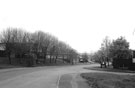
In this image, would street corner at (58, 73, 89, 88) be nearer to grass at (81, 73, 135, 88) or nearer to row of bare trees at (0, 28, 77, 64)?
grass at (81, 73, 135, 88)

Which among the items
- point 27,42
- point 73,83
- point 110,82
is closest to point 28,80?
point 73,83

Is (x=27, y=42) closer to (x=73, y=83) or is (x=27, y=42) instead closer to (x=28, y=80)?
(x=28, y=80)

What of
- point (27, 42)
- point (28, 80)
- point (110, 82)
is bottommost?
point (28, 80)

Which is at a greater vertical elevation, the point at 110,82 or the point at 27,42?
the point at 27,42

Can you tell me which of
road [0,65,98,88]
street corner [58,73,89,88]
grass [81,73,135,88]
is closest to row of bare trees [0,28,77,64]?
road [0,65,98,88]

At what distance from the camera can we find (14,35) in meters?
48.7

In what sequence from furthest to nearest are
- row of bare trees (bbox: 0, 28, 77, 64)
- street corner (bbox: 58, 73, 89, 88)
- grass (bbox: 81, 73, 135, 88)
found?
row of bare trees (bbox: 0, 28, 77, 64)
street corner (bbox: 58, 73, 89, 88)
grass (bbox: 81, 73, 135, 88)

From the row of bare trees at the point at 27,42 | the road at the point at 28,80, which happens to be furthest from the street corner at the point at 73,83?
the row of bare trees at the point at 27,42

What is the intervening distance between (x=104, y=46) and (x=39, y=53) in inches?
1026

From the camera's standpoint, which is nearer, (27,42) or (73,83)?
(73,83)

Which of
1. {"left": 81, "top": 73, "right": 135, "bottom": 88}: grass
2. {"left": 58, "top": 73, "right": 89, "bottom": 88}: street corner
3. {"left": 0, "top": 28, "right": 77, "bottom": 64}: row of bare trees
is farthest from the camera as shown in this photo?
{"left": 0, "top": 28, "right": 77, "bottom": 64}: row of bare trees

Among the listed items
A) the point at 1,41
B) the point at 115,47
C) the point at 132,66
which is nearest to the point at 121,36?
the point at 115,47

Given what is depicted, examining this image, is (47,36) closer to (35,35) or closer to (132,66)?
(35,35)

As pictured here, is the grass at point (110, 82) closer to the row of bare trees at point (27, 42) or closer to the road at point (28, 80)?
the road at point (28, 80)
